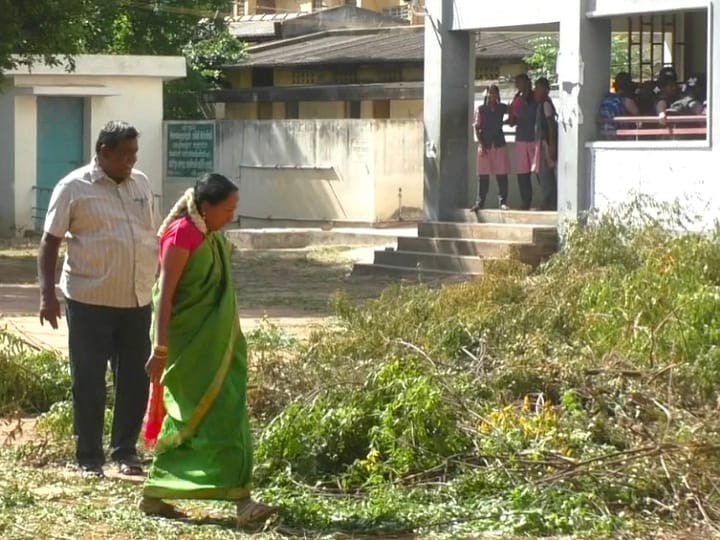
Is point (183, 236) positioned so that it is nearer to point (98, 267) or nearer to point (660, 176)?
point (98, 267)

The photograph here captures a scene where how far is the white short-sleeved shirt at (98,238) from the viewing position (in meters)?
7.82

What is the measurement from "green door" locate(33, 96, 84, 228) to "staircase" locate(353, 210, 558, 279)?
33.5 ft

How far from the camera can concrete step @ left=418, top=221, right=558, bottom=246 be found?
1948cm

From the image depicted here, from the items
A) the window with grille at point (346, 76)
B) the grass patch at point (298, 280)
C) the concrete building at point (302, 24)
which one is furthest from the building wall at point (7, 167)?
the concrete building at point (302, 24)

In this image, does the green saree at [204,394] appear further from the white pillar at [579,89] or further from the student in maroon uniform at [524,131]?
the student in maroon uniform at [524,131]

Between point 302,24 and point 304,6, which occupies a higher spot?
point 304,6

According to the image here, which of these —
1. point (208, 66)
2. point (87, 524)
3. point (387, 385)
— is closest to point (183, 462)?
point (87, 524)

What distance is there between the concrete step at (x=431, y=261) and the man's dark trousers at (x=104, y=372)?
448 inches

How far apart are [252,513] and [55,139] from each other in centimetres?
2367

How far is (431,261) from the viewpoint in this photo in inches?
800

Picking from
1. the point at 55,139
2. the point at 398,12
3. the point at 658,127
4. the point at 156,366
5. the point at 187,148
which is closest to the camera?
the point at 156,366

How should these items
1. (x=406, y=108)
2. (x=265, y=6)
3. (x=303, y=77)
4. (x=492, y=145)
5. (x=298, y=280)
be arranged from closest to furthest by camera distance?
(x=298, y=280) → (x=492, y=145) → (x=406, y=108) → (x=303, y=77) → (x=265, y=6)

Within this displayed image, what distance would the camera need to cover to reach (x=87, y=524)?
6727 millimetres

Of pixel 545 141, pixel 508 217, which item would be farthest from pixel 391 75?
pixel 508 217
